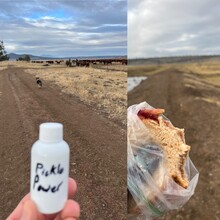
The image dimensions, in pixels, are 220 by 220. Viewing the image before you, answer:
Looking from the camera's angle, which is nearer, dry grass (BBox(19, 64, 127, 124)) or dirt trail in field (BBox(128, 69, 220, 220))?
dry grass (BBox(19, 64, 127, 124))

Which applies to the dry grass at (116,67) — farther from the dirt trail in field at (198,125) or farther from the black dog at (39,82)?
the dirt trail in field at (198,125)

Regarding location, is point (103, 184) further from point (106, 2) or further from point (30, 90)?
point (106, 2)

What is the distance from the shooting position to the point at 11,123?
1.23 meters

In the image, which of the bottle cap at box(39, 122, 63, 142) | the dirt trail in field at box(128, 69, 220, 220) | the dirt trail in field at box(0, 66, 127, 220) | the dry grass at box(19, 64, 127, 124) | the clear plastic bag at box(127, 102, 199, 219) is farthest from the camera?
the dirt trail in field at box(128, 69, 220, 220)

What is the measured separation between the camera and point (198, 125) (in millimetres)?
5484

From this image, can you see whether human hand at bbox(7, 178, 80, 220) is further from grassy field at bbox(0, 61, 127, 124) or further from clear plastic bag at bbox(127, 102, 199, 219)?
grassy field at bbox(0, 61, 127, 124)

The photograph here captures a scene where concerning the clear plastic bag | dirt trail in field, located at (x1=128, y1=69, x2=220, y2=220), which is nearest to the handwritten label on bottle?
the clear plastic bag

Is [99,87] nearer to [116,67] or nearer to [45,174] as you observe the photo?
[116,67]

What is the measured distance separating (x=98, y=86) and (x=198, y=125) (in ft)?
14.2

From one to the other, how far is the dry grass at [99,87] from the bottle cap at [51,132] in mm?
825

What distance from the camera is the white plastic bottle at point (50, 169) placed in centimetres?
46

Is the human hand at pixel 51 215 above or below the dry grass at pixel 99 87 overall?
above

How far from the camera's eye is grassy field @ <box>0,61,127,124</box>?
1288 millimetres

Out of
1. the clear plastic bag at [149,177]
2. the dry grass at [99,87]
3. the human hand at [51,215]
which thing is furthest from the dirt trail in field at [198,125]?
the human hand at [51,215]
